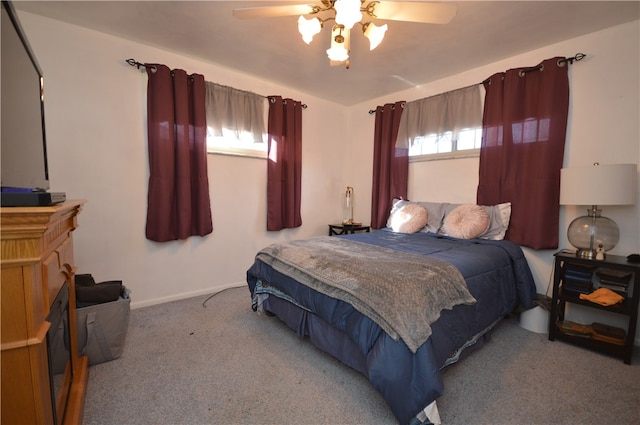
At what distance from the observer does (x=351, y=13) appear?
1.41 metres

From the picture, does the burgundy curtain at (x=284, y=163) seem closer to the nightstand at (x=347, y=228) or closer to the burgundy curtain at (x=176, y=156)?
the nightstand at (x=347, y=228)

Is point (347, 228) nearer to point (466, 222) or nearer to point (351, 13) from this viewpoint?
point (466, 222)

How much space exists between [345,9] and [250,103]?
2.03m

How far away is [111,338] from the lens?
1.79 metres

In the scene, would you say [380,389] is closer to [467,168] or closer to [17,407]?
[17,407]

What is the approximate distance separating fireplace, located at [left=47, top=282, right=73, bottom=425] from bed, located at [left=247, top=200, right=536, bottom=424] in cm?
119

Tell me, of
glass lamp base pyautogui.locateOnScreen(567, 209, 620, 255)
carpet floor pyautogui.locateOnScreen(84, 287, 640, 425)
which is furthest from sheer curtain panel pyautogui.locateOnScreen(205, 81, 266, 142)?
glass lamp base pyautogui.locateOnScreen(567, 209, 620, 255)

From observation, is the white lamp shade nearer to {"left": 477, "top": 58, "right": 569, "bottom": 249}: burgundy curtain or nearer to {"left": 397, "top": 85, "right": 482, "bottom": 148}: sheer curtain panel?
{"left": 477, "top": 58, "right": 569, "bottom": 249}: burgundy curtain

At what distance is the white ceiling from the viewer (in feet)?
6.50

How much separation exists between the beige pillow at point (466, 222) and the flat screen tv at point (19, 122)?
9.22 feet

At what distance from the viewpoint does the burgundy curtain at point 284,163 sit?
337 centimetres

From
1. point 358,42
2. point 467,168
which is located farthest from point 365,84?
point 467,168

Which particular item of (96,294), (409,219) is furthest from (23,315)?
(409,219)

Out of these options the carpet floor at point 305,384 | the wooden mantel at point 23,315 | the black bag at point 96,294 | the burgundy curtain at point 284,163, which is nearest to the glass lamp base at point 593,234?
the carpet floor at point 305,384
